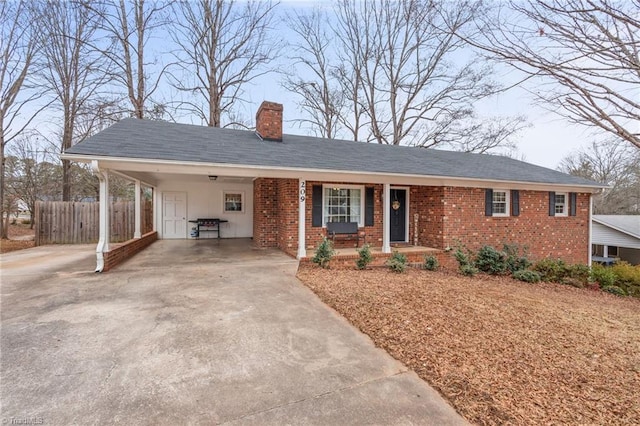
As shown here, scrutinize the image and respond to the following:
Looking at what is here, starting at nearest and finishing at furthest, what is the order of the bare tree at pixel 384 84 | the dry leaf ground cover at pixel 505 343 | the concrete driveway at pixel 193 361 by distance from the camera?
the concrete driveway at pixel 193 361
the dry leaf ground cover at pixel 505 343
the bare tree at pixel 384 84

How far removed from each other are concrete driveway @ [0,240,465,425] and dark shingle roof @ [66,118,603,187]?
114 inches

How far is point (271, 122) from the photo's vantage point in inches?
378

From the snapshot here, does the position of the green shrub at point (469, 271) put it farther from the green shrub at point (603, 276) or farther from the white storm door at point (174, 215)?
the white storm door at point (174, 215)

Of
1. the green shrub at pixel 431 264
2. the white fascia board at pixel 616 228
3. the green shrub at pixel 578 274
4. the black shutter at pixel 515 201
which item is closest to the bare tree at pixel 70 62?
the green shrub at pixel 431 264

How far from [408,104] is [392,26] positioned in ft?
15.3

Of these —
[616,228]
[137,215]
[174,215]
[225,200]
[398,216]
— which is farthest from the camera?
[616,228]

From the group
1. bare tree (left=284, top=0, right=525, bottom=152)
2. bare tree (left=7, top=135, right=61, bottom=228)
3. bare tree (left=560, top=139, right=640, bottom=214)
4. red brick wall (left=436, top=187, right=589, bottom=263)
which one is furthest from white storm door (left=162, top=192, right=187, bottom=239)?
bare tree (left=560, top=139, right=640, bottom=214)

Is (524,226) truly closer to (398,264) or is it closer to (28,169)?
(398,264)

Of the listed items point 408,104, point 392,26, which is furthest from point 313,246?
point 392,26

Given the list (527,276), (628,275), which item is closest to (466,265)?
(527,276)

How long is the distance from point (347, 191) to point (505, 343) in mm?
6533

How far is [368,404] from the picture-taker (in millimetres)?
2215

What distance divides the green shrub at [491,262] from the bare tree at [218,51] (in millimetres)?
14444

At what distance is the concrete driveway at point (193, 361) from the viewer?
2113mm
